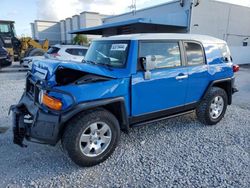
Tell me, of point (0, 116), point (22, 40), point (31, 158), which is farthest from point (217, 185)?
point (22, 40)

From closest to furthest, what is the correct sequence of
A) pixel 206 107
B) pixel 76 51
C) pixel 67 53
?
1. pixel 206 107
2. pixel 67 53
3. pixel 76 51

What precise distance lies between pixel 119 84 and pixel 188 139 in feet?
5.91

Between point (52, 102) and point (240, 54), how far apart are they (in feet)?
64.4

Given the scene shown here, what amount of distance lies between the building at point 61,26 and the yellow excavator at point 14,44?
44093 mm

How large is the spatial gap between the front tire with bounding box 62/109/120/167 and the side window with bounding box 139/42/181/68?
1.21 meters

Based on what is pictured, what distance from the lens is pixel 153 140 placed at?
12.8ft

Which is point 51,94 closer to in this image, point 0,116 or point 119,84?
point 119,84

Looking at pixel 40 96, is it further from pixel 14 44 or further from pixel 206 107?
pixel 14 44

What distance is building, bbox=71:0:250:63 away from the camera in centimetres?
1488

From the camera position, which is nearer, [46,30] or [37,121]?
[37,121]

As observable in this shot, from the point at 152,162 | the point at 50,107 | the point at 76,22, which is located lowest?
the point at 152,162

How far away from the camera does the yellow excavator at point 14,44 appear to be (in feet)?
46.3

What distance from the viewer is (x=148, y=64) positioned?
10.7 ft

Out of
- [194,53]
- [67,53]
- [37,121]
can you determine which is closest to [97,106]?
[37,121]
